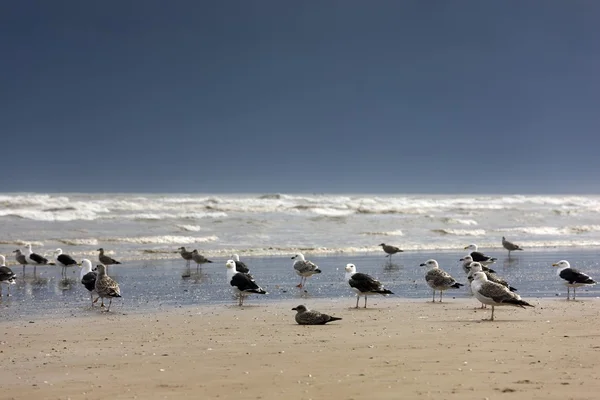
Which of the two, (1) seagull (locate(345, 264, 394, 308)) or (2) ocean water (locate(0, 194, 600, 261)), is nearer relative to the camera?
(1) seagull (locate(345, 264, 394, 308))

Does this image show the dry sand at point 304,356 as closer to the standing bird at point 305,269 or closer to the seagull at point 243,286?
the seagull at point 243,286

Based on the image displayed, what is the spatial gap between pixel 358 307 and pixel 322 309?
0.74 m

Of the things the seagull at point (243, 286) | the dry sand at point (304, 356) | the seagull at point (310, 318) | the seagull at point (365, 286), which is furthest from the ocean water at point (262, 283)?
the seagull at point (310, 318)

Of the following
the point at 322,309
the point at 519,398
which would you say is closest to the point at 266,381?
the point at 519,398

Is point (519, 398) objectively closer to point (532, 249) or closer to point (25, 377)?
point (25, 377)

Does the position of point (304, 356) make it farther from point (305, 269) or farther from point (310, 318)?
point (305, 269)

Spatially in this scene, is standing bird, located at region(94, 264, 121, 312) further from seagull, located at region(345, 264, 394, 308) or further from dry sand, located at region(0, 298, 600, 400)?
seagull, located at region(345, 264, 394, 308)

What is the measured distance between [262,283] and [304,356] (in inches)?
346

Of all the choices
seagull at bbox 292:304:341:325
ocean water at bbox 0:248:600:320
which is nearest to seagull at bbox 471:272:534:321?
ocean water at bbox 0:248:600:320

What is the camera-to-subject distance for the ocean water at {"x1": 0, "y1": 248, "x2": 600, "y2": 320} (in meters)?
14.2

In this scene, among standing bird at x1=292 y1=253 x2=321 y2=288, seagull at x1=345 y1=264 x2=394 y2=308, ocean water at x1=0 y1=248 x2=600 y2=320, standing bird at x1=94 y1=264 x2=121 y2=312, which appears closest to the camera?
standing bird at x1=94 y1=264 x2=121 y2=312

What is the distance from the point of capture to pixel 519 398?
6750 millimetres

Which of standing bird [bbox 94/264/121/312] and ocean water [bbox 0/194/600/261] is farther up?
ocean water [bbox 0/194/600/261]

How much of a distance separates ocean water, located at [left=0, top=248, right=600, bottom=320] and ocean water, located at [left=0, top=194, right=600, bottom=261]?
2.70 meters
